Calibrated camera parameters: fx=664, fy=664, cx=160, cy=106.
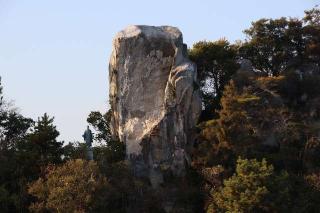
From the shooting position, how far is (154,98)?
36.8 meters

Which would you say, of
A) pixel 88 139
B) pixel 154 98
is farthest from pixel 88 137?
pixel 154 98

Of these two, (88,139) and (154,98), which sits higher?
(154,98)

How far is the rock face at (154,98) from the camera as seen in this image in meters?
35.2

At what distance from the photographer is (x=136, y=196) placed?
3142 centimetres

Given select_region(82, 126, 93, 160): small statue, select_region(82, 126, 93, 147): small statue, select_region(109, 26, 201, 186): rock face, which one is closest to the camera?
select_region(82, 126, 93, 160): small statue

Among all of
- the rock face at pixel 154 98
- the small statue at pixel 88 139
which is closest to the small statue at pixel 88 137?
the small statue at pixel 88 139

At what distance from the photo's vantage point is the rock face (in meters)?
35.2

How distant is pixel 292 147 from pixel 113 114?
1057cm

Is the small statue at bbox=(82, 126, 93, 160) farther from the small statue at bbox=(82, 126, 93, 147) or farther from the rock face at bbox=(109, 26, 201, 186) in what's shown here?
the rock face at bbox=(109, 26, 201, 186)

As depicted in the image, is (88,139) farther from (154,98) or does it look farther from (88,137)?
(154,98)

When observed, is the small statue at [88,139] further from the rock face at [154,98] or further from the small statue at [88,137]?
the rock face at [154,98]

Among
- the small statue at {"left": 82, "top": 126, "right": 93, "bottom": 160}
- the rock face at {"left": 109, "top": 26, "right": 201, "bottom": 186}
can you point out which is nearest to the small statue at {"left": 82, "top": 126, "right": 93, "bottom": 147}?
the small statue at {"left": 82, "top": 126, "right": 93, "bottom": 160}

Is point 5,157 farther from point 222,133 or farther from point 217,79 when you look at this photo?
point 217,79

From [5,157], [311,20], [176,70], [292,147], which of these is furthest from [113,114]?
[311,20]
